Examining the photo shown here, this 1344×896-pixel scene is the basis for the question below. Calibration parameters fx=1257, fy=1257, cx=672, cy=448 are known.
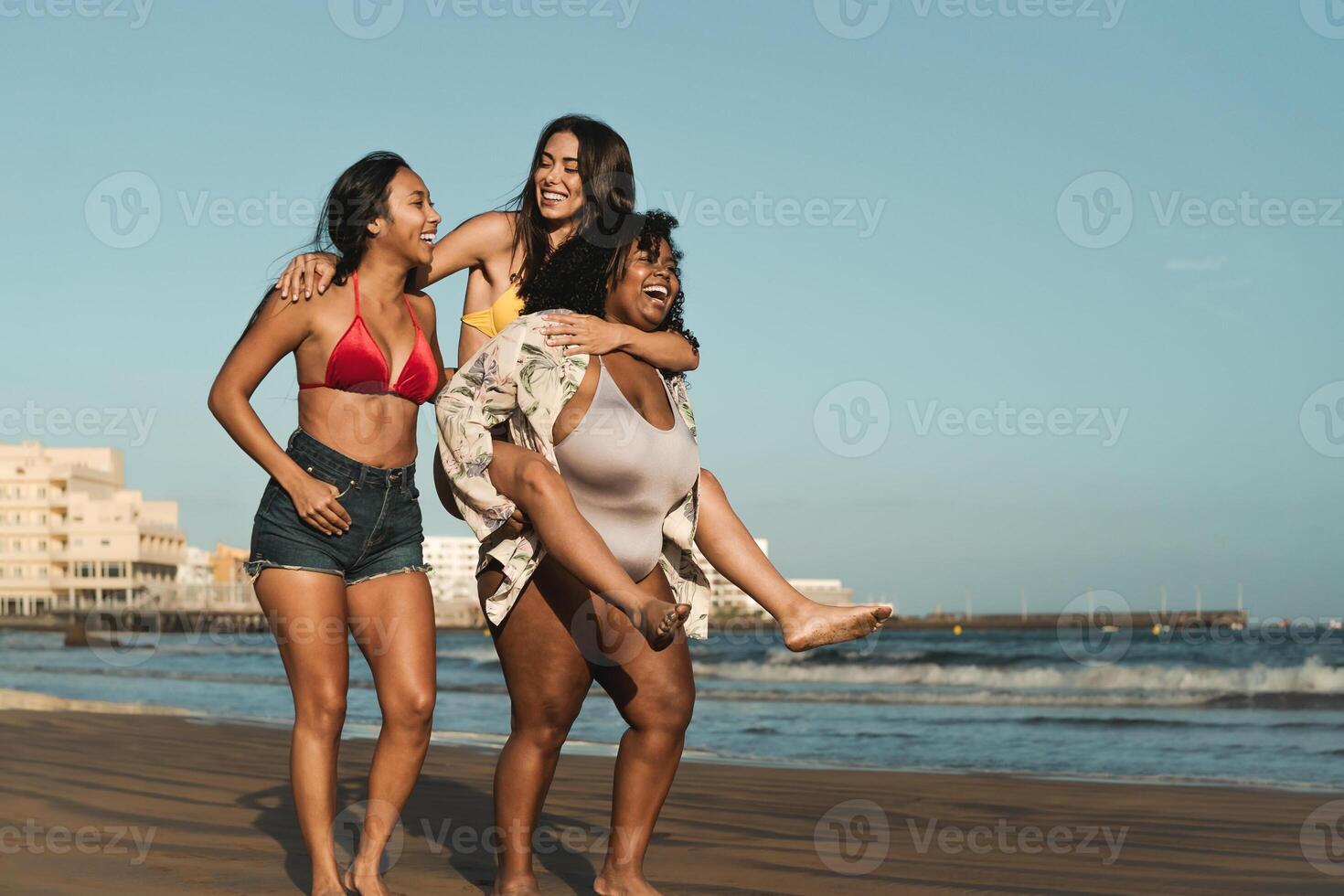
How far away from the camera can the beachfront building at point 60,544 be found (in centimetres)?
7531

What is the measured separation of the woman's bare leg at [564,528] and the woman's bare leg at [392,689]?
0.56 m

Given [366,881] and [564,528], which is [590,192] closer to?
[564,528]

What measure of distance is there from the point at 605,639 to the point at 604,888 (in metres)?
0.60

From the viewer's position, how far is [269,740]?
9.50m

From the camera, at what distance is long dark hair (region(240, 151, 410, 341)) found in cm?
329

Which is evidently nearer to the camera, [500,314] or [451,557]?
[500,314]

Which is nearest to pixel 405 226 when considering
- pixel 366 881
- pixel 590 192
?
pixel 590 192

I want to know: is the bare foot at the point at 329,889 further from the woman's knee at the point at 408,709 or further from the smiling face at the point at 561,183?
the smiling face at the point at 561,183

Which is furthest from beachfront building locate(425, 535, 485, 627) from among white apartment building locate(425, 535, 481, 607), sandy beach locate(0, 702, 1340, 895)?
sandy beach locate(0, 702, 1340, 895)

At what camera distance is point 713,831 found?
16.9 feet

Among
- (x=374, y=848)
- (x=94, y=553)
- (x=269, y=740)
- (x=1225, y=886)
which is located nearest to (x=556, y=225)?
(x=374, y=848)

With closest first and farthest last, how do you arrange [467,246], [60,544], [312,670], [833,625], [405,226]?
1. [833,625]
2. [312,670]
3. [405,226]
4. [467,246]
5. [60,544]

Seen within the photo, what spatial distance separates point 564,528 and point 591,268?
730 millimetres

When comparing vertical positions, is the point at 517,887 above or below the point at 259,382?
below
